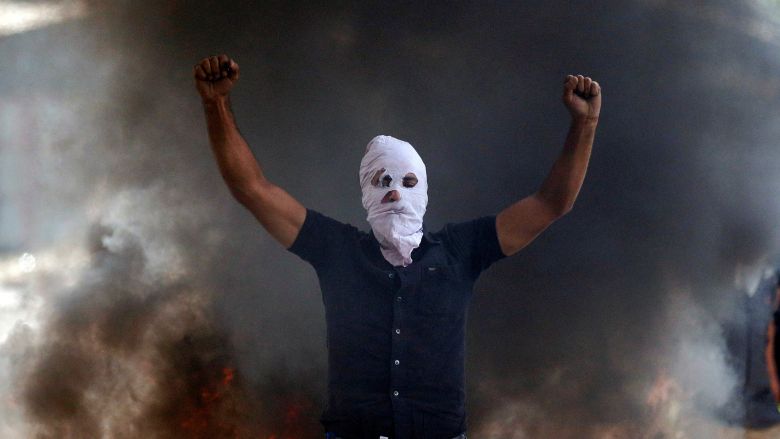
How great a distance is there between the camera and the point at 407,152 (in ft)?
11.1

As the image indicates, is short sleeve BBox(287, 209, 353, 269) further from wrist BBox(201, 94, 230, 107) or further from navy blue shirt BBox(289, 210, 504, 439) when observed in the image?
wrist BBox(201, 94, 230, 107)

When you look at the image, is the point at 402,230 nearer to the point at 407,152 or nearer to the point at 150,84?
the point at 407,152

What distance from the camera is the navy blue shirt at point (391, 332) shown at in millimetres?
2934

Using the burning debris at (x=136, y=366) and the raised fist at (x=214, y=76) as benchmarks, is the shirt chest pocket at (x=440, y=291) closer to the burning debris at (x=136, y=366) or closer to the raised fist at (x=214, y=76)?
the raised fist at (x=214, y=76)

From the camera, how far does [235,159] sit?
2.99 m

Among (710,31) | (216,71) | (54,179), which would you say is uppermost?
(710,31)

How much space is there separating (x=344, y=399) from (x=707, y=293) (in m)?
3.67

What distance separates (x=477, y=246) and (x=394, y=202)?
371mm

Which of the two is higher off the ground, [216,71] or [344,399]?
[216,71]

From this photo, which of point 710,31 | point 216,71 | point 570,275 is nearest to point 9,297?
point 216,71

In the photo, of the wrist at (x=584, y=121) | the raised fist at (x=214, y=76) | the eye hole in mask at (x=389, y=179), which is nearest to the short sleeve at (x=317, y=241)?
the eye hole in mask at (x=389, y=179)

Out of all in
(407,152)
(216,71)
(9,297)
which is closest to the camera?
(216,71)

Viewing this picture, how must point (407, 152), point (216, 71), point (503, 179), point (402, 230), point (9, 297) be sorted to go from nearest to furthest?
1. point (216, 71)
2. point (402, 230)
3. point (407, 152)
4. point (9, 297)
5. point (503, 179)

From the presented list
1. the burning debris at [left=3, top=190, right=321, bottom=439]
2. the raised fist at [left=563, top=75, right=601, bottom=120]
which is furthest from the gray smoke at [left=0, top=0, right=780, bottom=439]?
the raised fist at [left=563, top=75, right=601, bottom=120]
